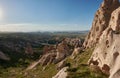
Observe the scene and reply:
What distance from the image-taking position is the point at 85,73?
50750 millimetres

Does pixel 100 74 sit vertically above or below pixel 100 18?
below

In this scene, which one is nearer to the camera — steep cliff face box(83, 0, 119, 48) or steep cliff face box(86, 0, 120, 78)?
steep cliff face box(86, 0, 120, 78)

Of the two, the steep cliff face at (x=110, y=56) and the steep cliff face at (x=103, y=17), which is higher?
the steep cliff face at (x=103, y=17)

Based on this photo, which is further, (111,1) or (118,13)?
(111,1)

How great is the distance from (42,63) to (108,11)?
52518 mm

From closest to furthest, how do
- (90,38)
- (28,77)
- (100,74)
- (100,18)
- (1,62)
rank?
(100,74) < (28,77) < (100,18) < (90,38) < (1,62)

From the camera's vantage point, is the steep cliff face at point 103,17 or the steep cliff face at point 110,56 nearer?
the steep cliff face at point 110,56

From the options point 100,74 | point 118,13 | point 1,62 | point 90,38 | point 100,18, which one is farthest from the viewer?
point 1,62

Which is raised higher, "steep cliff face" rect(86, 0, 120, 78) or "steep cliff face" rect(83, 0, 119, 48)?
"steep cliff face" rect(83, 0, 119, 48)

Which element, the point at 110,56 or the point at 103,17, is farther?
the point at 103,17

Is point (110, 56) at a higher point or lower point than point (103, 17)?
lower

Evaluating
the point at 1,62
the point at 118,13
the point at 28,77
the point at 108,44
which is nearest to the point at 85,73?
the point at 108,44

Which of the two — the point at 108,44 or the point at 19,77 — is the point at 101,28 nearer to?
the point at 19,77

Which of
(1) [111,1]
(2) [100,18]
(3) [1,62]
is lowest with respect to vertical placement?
(3) [1,62]
